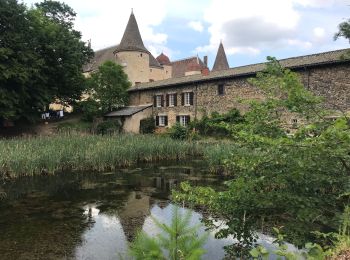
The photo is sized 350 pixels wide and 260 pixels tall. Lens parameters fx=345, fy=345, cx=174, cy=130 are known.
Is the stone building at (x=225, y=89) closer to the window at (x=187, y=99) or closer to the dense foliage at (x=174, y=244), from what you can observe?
the window at (x=187, y=99)

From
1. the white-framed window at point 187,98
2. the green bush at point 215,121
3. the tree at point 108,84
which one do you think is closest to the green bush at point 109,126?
the tree at point 108,84

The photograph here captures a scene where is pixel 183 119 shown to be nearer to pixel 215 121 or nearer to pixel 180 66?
pixel 215 121

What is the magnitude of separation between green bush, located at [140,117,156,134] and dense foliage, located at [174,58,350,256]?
26.9m

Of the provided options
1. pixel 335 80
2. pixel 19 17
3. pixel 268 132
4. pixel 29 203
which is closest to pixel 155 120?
pixel 19 17

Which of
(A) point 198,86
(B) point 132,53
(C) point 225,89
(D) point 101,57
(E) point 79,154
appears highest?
(D) point 101,57

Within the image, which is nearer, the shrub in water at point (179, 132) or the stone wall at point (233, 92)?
the stone wall at point (233, 92)

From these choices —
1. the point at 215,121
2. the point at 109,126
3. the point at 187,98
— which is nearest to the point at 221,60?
the point at 187,98

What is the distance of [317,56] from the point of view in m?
22.6

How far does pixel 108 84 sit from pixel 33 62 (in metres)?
8.83

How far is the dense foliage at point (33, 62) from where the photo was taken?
79.1ft

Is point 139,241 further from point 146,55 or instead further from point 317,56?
point 146,55

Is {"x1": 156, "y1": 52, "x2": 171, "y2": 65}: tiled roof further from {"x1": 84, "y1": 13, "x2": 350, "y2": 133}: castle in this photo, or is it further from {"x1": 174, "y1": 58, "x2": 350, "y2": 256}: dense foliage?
{"x1": 174, "y1": 58, "x2": 350, "y2": 256}: dense foliage

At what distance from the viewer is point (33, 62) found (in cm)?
2584

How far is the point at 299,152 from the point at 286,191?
0.67 metres
